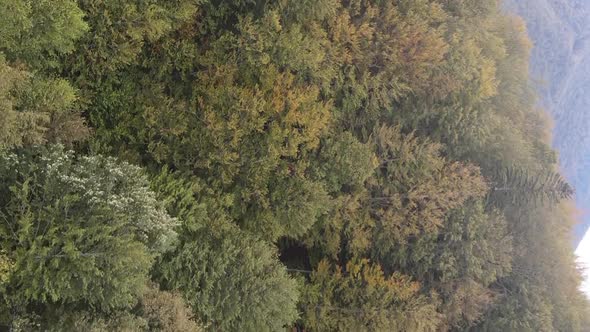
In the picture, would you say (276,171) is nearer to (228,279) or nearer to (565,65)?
(228,279)

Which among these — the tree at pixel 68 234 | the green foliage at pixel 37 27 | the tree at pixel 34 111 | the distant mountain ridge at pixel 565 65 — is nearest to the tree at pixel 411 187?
the tree at pixel 68 234

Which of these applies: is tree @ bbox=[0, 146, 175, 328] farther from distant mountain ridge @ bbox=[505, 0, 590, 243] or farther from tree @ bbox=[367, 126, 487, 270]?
distant mountain ridge @ bbox=[505, 0, 590, 243]

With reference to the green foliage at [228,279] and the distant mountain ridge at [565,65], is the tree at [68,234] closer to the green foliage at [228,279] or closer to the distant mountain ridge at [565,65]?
the green foliage at [228,279]

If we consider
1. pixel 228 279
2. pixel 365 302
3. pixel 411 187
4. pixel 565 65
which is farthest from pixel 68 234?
pixel 565 65

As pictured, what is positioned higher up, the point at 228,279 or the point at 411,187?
the point at 411,187

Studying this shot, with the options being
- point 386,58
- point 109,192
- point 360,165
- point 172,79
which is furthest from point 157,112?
point 386,58

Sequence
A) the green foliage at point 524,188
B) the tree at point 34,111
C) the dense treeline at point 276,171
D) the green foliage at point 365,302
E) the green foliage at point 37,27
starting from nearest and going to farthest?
the tree at point 34,111, the green foliage at point 37,27, the dense treeline at point 276,171, the green foliage at point 365,302, the green foliage at point 524,188
